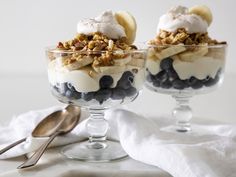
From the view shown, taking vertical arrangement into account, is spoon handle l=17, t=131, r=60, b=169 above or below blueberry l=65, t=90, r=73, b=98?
below

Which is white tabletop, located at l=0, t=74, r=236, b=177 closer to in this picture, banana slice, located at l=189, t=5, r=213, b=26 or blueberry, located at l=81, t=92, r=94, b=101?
blueberry, located at l=81, t=92, r=94, b=101

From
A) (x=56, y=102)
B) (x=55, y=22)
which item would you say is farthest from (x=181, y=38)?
(x=55, y=22)

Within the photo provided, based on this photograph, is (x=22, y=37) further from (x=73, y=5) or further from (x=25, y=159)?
(x=25, y=159)

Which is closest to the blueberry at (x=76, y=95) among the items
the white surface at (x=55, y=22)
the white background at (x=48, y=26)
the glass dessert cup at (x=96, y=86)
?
the glass dessert cup at (x=96, y=86)

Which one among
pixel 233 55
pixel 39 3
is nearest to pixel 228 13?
pixel 233 55

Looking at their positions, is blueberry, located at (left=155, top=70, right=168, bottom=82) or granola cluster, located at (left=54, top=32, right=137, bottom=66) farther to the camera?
blueberry, located at (left=155, top=70, right=168, bottom=82)

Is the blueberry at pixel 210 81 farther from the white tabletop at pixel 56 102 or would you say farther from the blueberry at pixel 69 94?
the blueberry at pixel 69 94

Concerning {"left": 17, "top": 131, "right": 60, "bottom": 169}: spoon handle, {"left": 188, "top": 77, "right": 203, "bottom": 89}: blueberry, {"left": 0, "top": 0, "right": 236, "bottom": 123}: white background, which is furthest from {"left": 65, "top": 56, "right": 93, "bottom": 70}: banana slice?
{"left": 0, "top": 0, "right": 236, "bottom": 123}: white background
